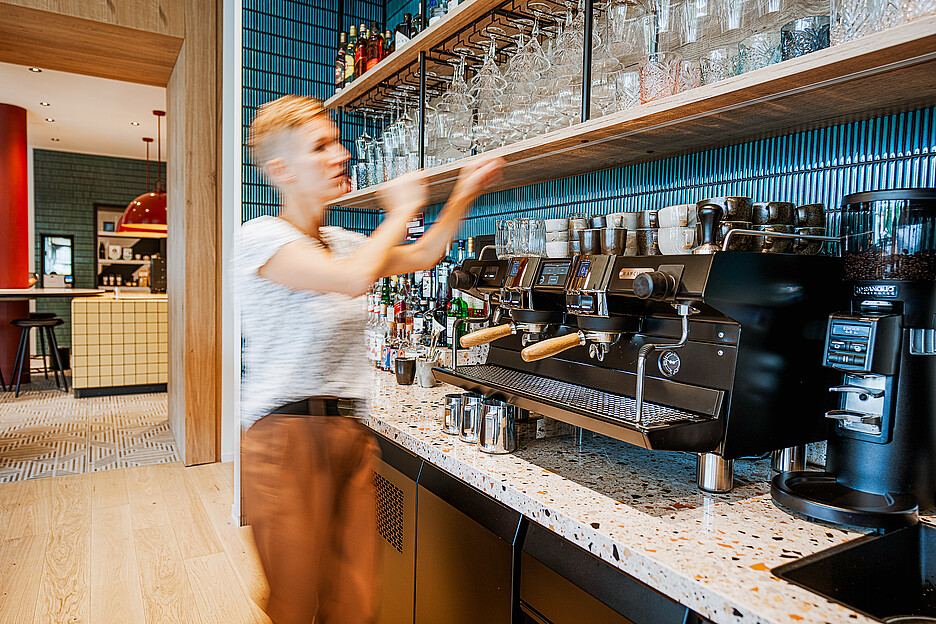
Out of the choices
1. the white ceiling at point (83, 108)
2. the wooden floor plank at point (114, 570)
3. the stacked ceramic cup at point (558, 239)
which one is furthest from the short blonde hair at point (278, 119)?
the white ceiling at point (83, 108)

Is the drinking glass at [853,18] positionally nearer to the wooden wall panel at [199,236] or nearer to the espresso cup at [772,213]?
the espresso cup at [772,213]

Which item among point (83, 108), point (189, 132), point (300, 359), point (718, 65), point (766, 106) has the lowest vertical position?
point (300, 359)

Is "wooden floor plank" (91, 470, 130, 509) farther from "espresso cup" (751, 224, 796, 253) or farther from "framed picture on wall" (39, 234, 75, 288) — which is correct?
"framed picture on wall" (39, 234, 75, 288)

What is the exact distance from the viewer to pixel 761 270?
1045 mm

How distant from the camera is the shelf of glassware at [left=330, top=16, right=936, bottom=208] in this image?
875 millimetres

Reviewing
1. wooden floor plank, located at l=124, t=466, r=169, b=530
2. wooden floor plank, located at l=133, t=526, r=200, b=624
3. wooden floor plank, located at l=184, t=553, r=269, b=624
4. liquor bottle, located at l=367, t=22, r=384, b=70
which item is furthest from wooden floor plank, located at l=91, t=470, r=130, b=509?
liquor bottle, located at l=367, t=22, r=384, b=70

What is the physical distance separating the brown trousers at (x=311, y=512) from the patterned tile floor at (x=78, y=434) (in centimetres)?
286

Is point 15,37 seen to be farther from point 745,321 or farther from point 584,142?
point 745,321

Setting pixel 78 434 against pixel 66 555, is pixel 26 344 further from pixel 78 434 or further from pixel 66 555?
pixel 66 555

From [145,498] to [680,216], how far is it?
125 inches

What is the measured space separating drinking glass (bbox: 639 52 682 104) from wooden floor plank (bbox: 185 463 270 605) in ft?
4.91

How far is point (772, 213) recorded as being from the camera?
3.92 ft

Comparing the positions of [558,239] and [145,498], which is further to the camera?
[145,498]

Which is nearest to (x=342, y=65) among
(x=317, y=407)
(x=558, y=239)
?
→ (x=558, y=239)
